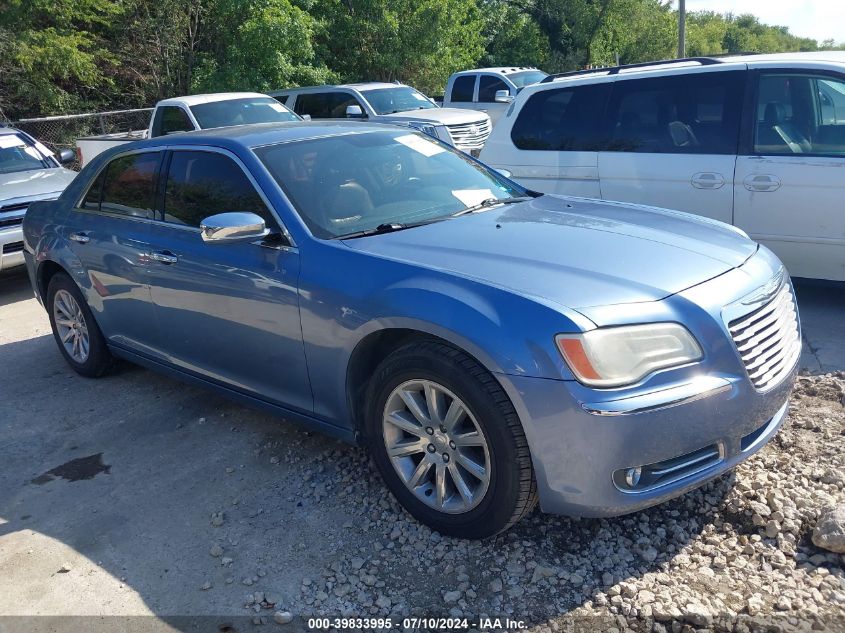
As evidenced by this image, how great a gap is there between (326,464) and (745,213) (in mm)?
3652

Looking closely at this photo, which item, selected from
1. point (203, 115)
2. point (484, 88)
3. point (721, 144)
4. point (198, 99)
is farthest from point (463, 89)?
point (721, 144)

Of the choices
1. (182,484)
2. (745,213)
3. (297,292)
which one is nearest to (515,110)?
(745,213)

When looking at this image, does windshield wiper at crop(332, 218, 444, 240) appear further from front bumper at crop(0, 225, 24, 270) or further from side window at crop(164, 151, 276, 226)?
front bumper at crop(0, 225, 24, 270)

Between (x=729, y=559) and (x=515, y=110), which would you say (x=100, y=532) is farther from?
(x=515, y=110)

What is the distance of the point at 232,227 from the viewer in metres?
3.84

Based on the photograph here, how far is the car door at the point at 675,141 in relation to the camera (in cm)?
601

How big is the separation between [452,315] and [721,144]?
3.74m

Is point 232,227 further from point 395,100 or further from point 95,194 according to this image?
point 395,100

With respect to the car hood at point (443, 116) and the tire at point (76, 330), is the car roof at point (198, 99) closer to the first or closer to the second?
the car hood at point (443, 116)

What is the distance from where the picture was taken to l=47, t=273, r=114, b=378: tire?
5.60m

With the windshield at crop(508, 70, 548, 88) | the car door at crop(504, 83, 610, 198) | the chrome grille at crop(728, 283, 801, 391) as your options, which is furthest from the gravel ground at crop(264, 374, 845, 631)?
the windshield at crop(508, 70, 548, 88)

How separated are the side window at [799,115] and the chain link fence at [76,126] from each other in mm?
13367

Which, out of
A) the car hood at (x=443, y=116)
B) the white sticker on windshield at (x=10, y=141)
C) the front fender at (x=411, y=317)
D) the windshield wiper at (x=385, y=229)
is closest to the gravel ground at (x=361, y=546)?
the front fender at (x=411, y=317)

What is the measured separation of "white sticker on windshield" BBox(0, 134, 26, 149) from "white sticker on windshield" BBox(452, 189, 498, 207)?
7390 mm
